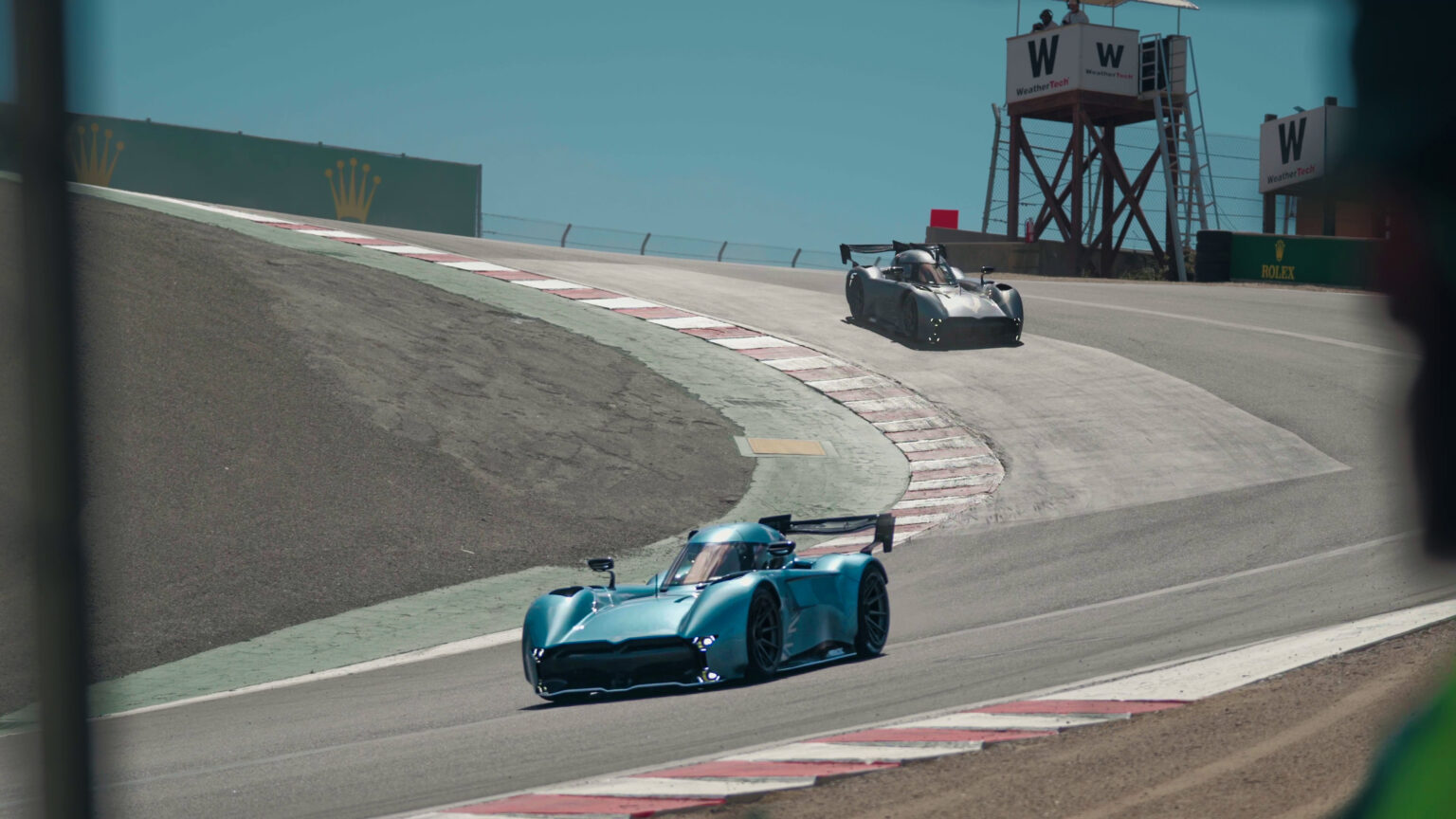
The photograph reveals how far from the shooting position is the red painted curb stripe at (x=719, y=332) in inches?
1000

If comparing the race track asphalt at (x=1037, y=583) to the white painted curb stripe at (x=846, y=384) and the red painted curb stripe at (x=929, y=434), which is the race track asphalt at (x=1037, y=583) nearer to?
the red painted curb stripe at (x=929, y=434)

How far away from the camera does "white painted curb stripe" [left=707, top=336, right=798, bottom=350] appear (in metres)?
24.7

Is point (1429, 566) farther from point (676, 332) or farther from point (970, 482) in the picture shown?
point (676, 332)

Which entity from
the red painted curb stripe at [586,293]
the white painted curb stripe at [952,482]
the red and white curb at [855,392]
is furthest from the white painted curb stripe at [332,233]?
the white painted curb stripe at [952,482]

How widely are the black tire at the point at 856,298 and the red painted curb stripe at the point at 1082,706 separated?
20.7 meters

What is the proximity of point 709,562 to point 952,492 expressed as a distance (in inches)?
349

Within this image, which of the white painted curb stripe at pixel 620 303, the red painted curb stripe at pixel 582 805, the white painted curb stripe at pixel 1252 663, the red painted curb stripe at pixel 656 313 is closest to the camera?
the red painted curb stripe at pixel 582 805

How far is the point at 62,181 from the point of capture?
1.55 metres

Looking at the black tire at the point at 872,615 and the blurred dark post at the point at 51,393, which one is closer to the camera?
the blurred dark post at the point at 51,393

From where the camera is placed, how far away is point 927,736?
574 cm

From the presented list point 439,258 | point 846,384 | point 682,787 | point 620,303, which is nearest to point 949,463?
point 846,384

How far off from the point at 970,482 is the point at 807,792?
1316cm

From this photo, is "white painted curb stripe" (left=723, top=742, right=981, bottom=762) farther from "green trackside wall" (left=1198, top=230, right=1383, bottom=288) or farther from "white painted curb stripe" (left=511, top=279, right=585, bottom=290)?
"green trackside wall" (left=1198, top=230, right=1383, bottom=288)

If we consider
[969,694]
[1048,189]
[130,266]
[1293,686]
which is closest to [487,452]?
[130,266]
